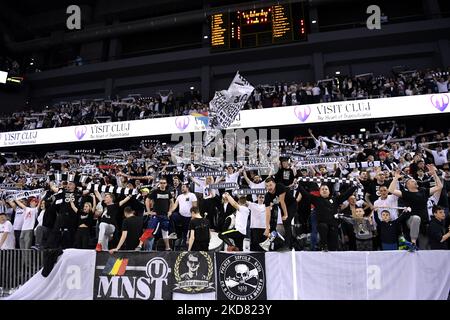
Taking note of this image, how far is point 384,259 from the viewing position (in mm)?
6012

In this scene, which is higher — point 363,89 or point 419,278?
point 363,89

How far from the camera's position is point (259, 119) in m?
18.9

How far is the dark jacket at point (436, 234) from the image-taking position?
686cm

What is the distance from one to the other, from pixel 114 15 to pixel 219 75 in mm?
9618

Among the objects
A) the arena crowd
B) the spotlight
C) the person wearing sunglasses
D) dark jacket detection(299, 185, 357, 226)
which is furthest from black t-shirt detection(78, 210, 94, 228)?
the spotlight

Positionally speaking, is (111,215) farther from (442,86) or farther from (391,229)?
(442,86)

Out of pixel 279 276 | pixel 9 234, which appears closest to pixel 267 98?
pixel 9 234

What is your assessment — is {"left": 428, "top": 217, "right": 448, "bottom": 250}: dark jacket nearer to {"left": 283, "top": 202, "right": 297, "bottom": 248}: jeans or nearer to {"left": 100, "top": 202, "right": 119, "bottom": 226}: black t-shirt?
{"left": 283, "top": 202, "right": 297, "bottom": 248}: jeans

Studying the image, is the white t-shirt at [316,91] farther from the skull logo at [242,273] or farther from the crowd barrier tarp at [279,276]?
the skull logo at [242,273]

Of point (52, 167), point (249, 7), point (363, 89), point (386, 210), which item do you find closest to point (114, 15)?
point (249, 7)

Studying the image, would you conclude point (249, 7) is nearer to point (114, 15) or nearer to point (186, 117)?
point (186, 117)

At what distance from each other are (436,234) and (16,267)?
8.17 metres

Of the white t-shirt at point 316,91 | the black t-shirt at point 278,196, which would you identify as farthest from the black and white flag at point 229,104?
the white t-shirt at point 316,91

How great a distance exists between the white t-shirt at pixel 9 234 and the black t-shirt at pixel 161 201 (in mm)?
4171
